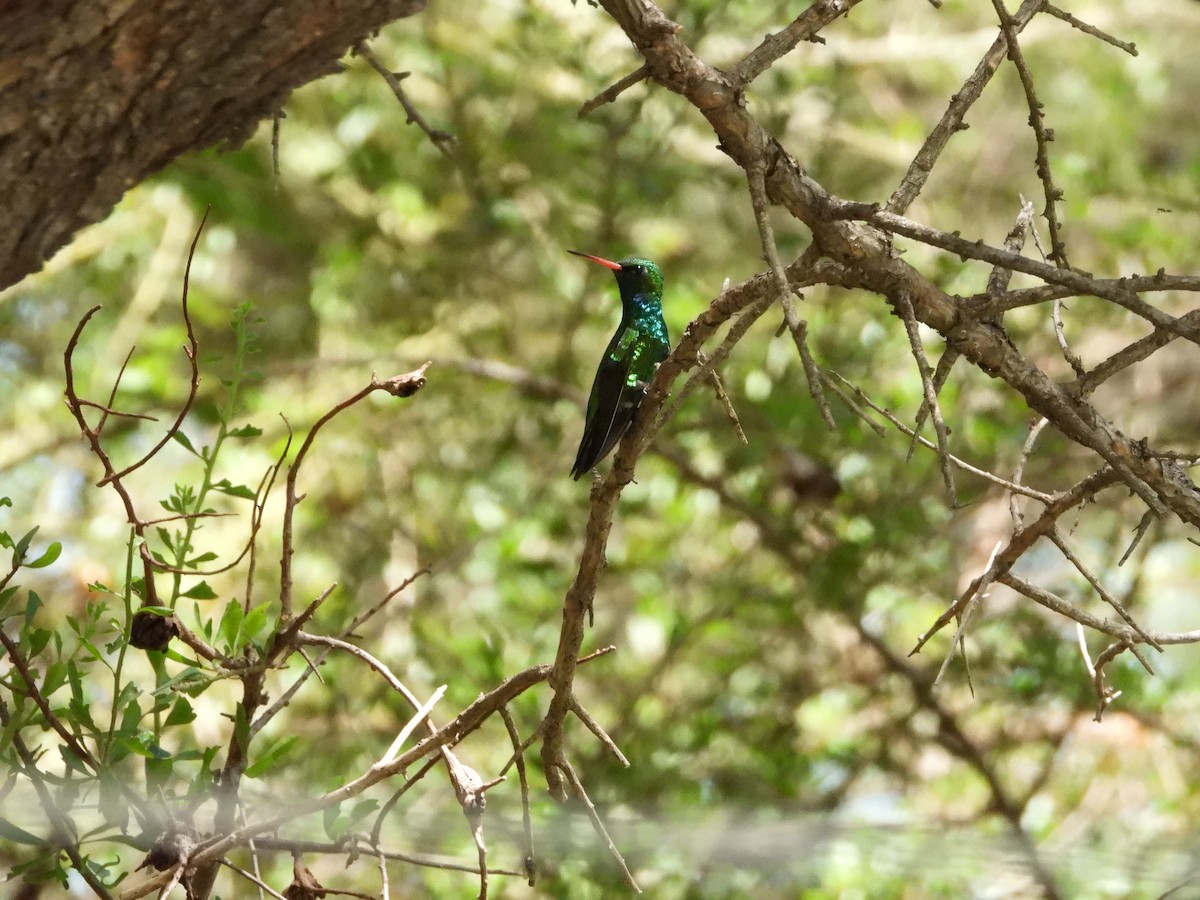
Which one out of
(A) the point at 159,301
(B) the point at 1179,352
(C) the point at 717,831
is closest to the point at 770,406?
(C) the point at 717,831

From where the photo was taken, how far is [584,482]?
4.29m

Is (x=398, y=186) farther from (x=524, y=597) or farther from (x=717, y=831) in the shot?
(x=717, y=831)

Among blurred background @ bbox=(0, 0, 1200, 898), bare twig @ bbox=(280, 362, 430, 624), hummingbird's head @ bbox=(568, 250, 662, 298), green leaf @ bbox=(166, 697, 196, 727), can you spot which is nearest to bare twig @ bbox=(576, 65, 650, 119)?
bare twig @ bbox=(280, 362, 430, 624)

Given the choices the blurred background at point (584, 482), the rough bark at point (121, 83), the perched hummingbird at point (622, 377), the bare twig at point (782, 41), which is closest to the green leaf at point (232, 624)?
A: the rough bark at point (121, 83)

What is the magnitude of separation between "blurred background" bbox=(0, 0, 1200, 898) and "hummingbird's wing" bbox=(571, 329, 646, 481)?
3.92 feet

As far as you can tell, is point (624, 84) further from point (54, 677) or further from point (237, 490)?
point (54, 677)

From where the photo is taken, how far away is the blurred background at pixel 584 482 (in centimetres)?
376

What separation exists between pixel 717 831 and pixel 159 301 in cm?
254

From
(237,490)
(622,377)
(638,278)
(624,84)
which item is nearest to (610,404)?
(622,377)

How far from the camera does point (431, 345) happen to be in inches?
173

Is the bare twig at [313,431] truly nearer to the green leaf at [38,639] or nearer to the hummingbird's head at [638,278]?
the green leaf at [38,639]

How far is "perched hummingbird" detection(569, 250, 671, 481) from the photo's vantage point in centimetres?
240

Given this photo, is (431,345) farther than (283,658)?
Yes

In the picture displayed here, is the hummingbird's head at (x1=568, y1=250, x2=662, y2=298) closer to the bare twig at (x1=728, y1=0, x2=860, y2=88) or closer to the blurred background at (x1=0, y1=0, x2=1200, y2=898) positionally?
the blurred background at (x1=0, y1=0, x2=1200, y2=898)
